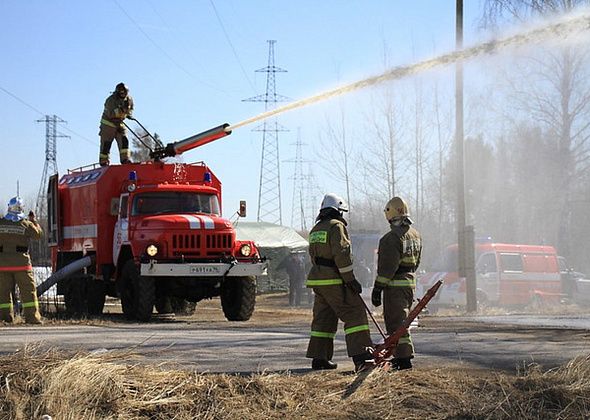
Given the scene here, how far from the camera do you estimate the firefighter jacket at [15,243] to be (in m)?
14.6

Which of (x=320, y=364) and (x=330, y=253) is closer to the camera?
(x=330, y=253)

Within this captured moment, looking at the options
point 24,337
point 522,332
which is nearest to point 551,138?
point 522,332

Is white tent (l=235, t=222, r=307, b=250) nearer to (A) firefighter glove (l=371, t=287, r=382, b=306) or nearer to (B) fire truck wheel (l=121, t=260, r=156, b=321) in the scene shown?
(B) fire truck wheel (l=121, t=260, r=156, b=321)

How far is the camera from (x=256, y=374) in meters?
7.99

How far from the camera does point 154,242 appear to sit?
15.9m

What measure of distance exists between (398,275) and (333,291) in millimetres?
688

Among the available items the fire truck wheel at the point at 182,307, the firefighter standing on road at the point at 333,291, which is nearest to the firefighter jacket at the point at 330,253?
the firefighter standing on road at the point at 333,291

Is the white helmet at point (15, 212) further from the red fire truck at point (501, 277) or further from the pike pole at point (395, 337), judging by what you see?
the red fire truck at point (501, 277)

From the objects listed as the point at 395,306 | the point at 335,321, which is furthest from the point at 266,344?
the point at 395,306

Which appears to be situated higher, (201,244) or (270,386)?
(201,244)

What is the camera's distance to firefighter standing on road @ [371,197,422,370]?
8633 millimetres

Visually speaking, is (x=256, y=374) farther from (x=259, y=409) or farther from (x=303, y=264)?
(x=303, y=264)

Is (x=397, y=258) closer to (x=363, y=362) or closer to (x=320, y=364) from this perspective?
(x=363, y=362)

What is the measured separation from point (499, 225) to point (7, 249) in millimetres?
31775
